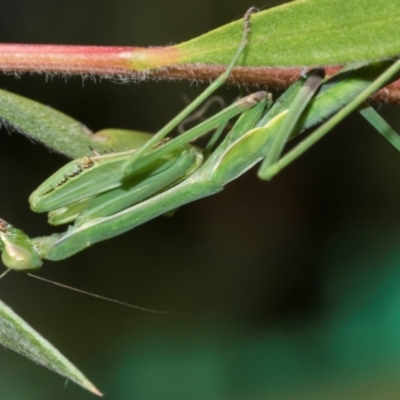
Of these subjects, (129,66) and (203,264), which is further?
(203,264)

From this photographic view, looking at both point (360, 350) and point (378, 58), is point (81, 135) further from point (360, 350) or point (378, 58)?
point (360, 350)

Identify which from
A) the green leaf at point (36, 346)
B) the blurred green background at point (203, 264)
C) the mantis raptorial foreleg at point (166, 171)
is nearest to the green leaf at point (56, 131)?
the mantis raptorial foreleg at point (166, 171)

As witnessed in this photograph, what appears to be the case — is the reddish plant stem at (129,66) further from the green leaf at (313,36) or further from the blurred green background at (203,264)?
the blurred green background at (203,264)

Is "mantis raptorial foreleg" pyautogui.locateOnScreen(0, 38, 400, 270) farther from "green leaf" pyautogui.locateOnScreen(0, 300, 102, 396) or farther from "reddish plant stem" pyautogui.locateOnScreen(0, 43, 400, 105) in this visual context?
"green leaf" pyautogui.locateOnScreen(0, 300, 102, 396)

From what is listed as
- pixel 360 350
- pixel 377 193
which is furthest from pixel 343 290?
pixel 377 193

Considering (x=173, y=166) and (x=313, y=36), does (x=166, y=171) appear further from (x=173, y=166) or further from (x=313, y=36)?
(x=313, y=36)

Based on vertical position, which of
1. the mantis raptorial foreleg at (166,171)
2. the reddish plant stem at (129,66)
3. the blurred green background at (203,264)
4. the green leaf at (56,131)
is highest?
the blurred green background at (203,264)

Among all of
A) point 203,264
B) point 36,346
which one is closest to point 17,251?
point 36,346
